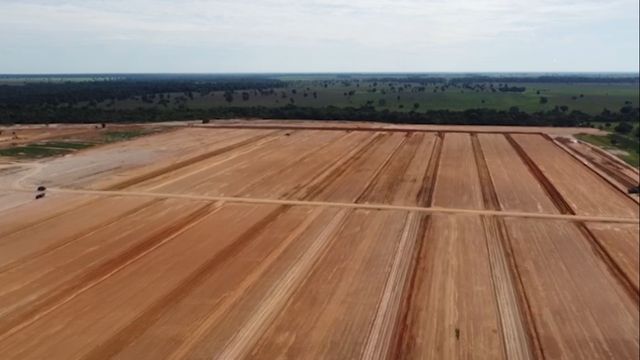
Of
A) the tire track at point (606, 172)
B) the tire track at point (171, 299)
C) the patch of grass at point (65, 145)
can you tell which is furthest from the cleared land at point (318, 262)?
the patch of grass at point (65, 145)

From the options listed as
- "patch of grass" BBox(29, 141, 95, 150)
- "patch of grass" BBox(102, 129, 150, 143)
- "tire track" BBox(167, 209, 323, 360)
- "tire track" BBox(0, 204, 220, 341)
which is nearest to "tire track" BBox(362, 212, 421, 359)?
"tire track" BBox(167, 209, 323, 360)

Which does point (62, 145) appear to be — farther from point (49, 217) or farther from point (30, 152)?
point (49, 217)

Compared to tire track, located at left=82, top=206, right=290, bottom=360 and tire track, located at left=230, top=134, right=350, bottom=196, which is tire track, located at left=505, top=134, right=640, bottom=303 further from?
tire track, located at left=230, top=134, right=350, bottom=196

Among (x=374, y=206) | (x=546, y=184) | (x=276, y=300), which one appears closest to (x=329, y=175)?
(x=374, y=206)

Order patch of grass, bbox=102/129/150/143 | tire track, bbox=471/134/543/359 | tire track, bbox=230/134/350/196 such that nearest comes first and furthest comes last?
tire track, bbox=471/134/543/359, tire track, bbox=230/134/350/196, patch of grass, bbox=102/129/150/143

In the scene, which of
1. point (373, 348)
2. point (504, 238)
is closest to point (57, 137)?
point (504, 238)

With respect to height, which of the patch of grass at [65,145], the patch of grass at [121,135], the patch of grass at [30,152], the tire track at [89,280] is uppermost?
the tire track at [89,280]

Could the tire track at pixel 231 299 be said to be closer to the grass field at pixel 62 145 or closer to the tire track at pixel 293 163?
the tire track at pixel 293 163
